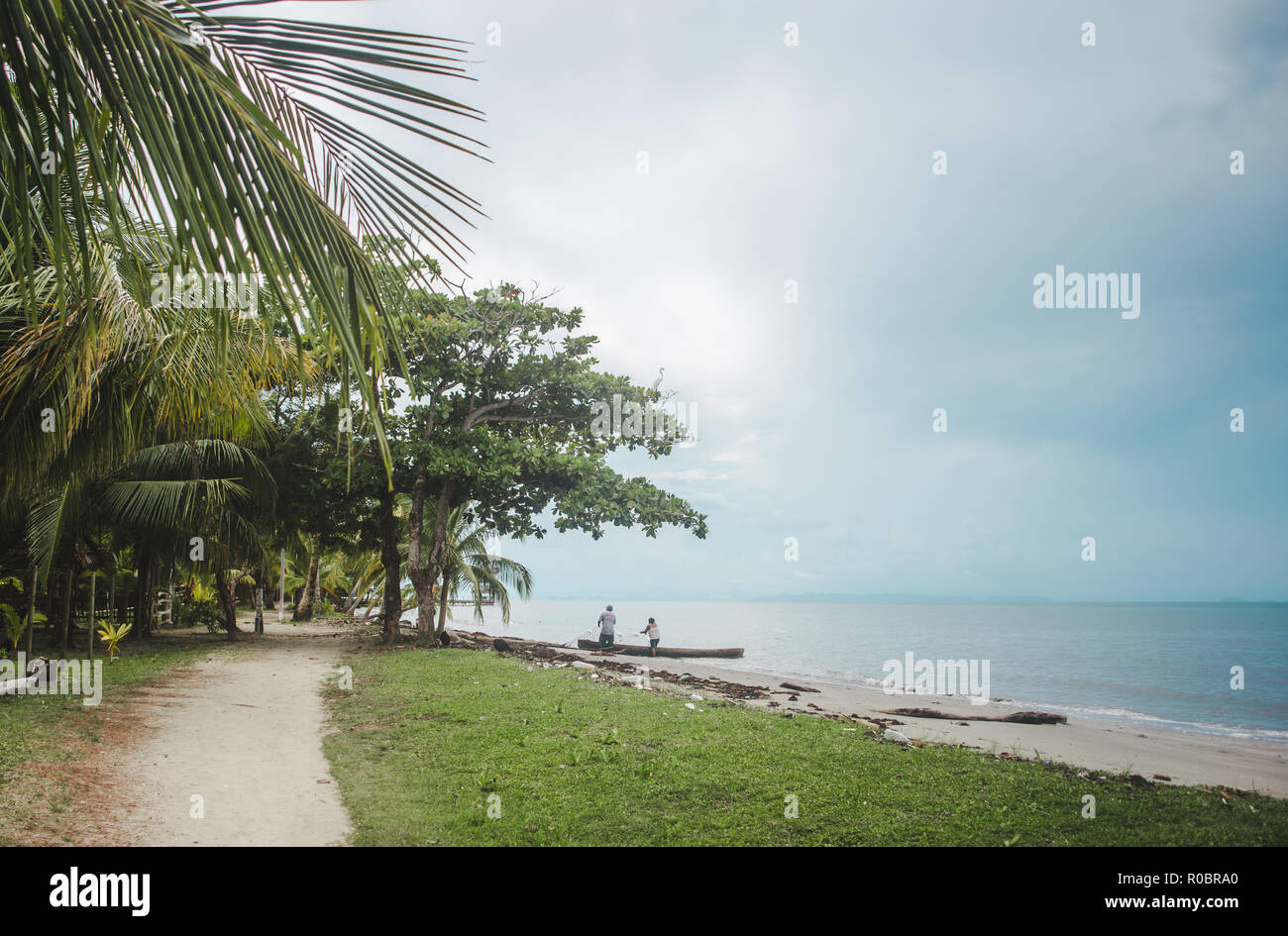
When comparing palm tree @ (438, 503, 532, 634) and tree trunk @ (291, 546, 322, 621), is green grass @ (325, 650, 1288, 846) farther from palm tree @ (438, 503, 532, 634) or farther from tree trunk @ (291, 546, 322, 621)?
tree trunk @ (291, 546, 322, 621)

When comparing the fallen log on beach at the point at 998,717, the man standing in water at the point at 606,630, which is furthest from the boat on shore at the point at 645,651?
the fallen log on beach at the point at 998,717

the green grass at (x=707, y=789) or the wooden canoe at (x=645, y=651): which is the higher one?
the green grass at (x=707, y=789)

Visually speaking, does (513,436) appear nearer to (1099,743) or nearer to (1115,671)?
(1099,743)

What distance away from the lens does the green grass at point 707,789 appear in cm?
521

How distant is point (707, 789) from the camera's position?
20.3 feet

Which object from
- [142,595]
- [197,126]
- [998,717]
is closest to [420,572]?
[142,595]

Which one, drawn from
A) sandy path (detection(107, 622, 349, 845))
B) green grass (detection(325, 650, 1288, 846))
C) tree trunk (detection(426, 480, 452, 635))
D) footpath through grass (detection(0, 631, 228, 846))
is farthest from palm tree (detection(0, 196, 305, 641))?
tree trunk (detection(426, 480, 452, 635))

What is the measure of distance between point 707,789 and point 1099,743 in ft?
29.0

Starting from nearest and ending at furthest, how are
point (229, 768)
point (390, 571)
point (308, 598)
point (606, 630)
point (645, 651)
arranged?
point (229, 768) < point (390, 571) < point (606, 630) < point (645, 651) < point (308, 598)

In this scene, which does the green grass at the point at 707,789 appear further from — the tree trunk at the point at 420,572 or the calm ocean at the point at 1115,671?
the calm ocean at the point at 1115,671

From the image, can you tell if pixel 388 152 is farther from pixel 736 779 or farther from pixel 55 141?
pixel 736 779

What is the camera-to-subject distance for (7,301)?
17.5 feet

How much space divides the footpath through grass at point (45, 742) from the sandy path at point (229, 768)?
1.24ft
